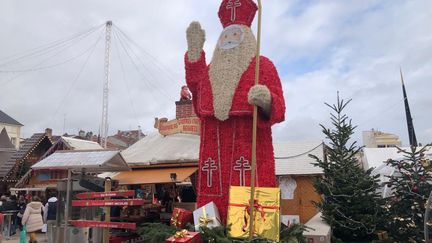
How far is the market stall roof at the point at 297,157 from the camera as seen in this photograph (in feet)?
45.0

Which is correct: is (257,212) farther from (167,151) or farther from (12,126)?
(12,126)

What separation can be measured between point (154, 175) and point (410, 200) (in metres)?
6.36

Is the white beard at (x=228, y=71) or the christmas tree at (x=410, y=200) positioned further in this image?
the christmas tree at (x=410, y=200)

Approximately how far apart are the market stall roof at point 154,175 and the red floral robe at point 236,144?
3.29 m

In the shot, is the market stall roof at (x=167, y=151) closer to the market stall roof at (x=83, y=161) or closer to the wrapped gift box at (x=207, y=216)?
the market stall roof at (x=83, y=161)

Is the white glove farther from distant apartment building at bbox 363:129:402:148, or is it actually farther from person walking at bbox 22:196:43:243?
distant apartment building at bbox 363:129:402:148

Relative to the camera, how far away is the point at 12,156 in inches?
827

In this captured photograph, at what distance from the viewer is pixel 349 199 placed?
27.8 ft

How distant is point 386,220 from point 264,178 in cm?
350

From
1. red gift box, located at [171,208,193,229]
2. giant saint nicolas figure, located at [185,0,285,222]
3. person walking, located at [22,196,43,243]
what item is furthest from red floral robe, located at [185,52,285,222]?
person walking, located at [22,196,43,243]

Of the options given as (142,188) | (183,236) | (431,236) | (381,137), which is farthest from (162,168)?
(381,137)

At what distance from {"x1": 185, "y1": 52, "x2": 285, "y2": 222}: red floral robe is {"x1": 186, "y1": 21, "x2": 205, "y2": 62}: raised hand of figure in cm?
66

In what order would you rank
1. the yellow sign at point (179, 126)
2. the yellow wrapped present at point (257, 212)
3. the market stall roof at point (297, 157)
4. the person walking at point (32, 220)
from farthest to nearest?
the market stall roof at point (297, 157)
the yellow sign at point (179, 126)
the person walking at point (32, 220)
the yellow wrapped present at point (257, 212)

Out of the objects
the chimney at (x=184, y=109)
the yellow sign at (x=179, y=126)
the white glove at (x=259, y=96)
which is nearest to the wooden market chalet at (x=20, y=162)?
the yellow sign at (x=179, y=126)
